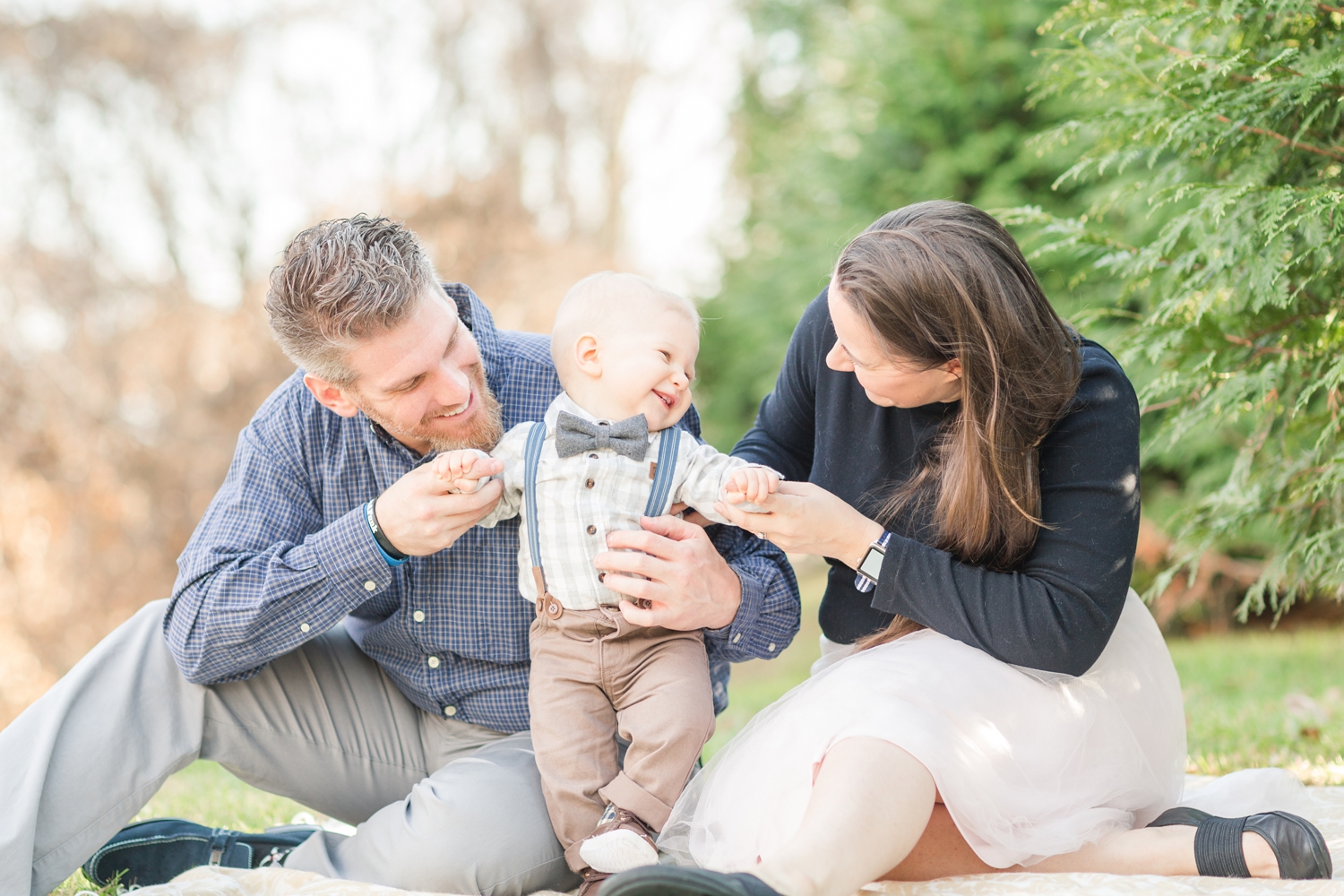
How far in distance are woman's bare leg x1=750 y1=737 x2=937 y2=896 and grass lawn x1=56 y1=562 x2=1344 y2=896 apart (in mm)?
1663

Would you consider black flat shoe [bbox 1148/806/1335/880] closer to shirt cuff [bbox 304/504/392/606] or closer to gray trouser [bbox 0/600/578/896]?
gray trouser [bbox 0/600/578/896]

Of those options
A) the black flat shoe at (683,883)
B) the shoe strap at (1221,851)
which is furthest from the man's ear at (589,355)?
the shoe strap at (1221,851)

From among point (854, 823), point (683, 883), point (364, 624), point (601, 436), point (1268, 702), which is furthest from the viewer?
point (1268, 702)

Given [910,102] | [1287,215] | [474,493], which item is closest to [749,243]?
[910,102]

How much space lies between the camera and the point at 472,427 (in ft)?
8.03

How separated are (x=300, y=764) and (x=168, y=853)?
341 millimetres

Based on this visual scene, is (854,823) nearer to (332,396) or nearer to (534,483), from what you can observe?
(534,483)

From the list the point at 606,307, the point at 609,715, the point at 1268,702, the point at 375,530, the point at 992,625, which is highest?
the point at 606,307

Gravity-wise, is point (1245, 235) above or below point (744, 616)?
above

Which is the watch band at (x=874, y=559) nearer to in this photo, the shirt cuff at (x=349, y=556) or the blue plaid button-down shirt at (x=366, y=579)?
the blue plaid button-down shirt at (x=366, y=579)

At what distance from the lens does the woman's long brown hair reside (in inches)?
83.0

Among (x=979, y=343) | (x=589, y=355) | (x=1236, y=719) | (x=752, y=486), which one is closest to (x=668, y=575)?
(x=752, y=486)

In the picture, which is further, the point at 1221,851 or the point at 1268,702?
the point at 1268,702

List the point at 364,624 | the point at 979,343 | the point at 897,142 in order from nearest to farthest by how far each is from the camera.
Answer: the point at 979,343 → the point at 364,624 → the point at 897,142
